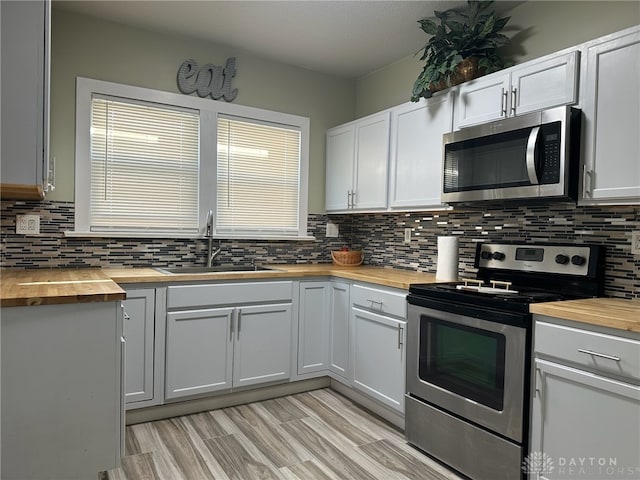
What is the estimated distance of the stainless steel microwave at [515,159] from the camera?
2.01 m

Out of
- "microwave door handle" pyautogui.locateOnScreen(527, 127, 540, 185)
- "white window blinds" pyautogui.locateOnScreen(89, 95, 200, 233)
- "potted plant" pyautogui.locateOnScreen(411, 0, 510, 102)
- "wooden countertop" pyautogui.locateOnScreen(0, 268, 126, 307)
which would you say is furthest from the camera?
"white window blinds" pyautogui.locateOnScreen(89, 95, 200, 233)

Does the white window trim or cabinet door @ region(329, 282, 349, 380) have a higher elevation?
the white window trim

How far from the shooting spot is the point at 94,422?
179 cm

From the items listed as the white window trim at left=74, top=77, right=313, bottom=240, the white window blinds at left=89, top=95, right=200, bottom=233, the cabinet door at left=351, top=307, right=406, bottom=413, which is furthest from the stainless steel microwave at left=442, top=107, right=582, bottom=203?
the white window blinds at left=89, top=95, right=200, bottom=233

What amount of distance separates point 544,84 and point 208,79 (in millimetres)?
2224

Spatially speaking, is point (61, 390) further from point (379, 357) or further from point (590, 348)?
point (590, 348)

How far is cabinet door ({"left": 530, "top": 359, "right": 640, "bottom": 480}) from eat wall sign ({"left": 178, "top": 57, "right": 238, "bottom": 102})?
8.86ft

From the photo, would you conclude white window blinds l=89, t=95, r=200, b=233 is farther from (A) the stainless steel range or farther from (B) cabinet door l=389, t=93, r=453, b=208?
(A) the stainless steel range

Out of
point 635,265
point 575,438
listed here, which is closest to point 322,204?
point 635,265

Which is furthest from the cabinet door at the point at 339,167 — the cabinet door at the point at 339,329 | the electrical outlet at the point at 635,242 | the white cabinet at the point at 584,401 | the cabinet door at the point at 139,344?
the white cabinet at the point at 584,401

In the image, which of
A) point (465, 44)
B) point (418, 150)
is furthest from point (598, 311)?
point (465, 44)

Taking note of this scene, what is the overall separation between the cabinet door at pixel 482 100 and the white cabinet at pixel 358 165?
0.65m

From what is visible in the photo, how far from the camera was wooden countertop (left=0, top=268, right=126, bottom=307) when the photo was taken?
64.9 inches

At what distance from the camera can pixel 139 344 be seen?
2.59 m
